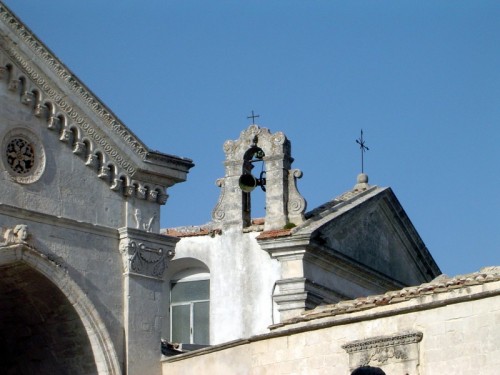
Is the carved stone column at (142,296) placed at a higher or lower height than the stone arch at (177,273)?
lower

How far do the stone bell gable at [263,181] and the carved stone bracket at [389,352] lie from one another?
26.2 feet

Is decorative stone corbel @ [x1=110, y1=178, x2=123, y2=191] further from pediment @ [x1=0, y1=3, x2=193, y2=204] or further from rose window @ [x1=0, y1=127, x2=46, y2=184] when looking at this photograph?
rose window @ [x1=0, y1=127, x2=46, y2=184]

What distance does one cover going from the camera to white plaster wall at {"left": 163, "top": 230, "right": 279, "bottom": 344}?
91.6 ft

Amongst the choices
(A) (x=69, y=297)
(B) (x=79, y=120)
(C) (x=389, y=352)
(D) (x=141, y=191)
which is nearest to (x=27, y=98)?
(B) (x=79, y=120)

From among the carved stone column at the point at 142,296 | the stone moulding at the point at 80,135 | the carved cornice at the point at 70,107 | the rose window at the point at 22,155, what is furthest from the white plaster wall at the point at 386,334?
the rose window at the point at 22,155

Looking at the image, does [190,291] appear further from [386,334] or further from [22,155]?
[386,334]

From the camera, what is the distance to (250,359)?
70.1 ft

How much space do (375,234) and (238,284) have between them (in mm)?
3672

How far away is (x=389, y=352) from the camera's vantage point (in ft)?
64.4

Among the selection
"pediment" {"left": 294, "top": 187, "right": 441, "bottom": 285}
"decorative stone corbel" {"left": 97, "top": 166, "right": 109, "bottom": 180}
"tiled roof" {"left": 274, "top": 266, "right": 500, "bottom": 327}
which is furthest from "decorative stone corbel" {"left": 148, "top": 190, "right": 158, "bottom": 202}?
"pediment" {"left": 294, "top": 187, "right": 441, "bottom": 285}

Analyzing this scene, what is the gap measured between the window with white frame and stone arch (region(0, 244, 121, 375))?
329 inches

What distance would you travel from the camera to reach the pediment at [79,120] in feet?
70.1

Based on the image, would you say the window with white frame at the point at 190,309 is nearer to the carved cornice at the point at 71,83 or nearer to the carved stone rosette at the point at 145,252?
the carved stone rosette at the point at 145,252

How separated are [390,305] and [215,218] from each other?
32.2 ft
